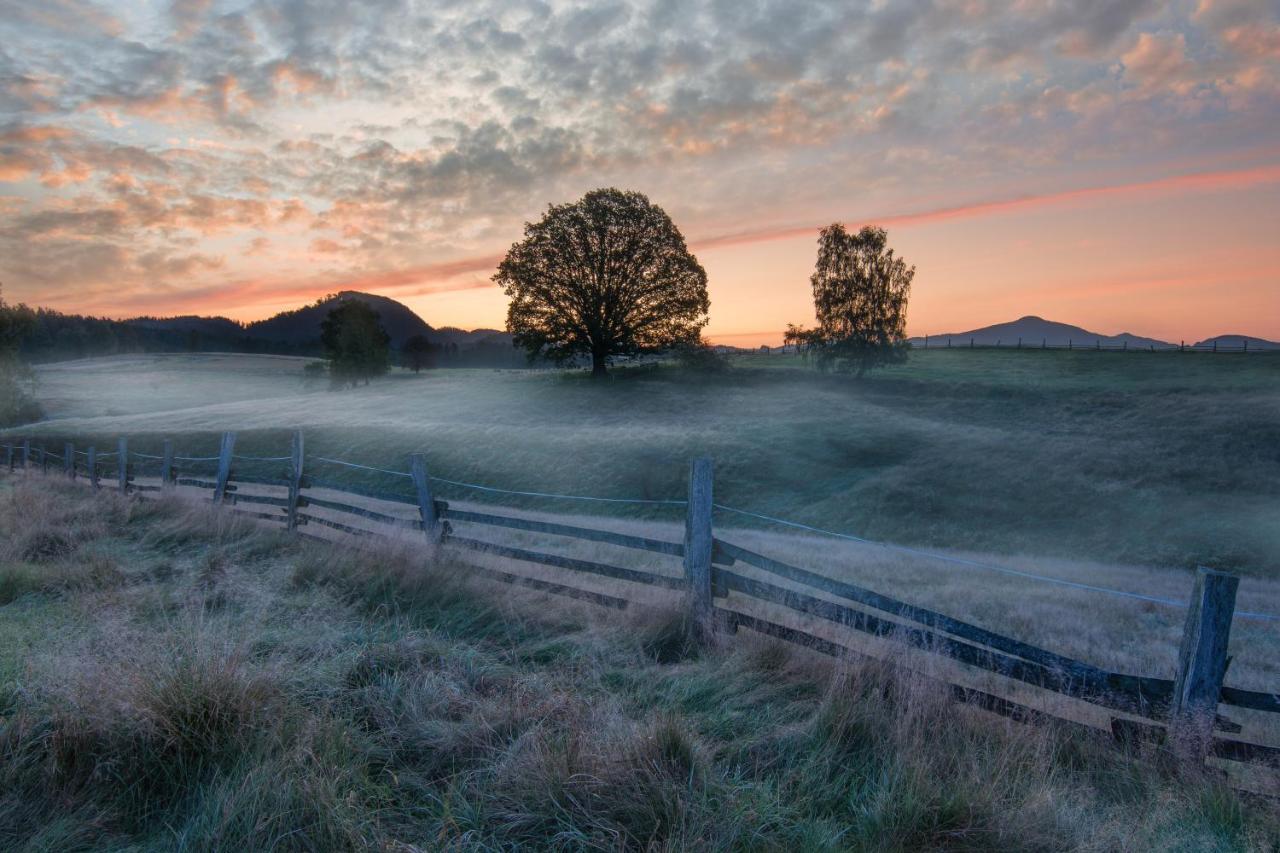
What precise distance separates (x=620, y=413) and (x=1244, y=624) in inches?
1173

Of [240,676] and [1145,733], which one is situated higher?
[240,676]

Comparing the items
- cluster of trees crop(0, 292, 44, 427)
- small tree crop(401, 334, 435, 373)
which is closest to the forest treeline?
small tree crop(401, 334, 435, 373)

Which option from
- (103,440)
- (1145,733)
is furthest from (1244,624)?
(103,440)

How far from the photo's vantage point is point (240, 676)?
3.78 metres

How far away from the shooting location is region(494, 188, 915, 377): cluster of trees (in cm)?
4622

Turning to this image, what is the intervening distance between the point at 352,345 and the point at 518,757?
212ft

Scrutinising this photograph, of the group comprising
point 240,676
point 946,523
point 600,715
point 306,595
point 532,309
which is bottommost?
point 946,523

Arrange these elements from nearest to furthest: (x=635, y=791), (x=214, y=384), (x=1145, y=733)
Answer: (x=635, y=791) < (x=1145, y=733) < (x=214, y=384)

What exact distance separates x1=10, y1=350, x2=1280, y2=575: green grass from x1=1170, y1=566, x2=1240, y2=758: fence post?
17.7 metres

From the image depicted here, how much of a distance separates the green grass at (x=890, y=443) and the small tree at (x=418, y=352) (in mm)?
33499

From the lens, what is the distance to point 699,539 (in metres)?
6.73

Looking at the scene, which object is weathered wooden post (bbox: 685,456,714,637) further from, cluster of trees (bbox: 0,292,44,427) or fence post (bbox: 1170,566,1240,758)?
cluster of trees (bbox: 0,292,44,427)

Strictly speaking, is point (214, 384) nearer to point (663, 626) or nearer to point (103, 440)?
point (103, 440)

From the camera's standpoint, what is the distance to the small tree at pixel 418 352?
8500 cm
